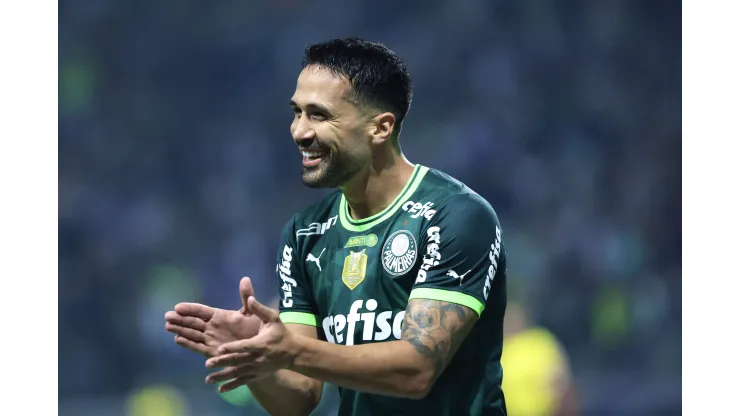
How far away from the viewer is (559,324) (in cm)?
751

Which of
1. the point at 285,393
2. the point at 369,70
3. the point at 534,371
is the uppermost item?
the point at 369,70

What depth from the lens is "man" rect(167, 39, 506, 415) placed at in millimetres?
2850

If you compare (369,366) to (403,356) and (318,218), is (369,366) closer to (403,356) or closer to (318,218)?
(403,356)

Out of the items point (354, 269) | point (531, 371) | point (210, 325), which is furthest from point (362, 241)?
point (531, 371)

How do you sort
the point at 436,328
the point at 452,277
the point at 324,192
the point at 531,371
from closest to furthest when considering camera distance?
the point at 436,328
the point at 452,277
the point at 531,371
the point at 324,192

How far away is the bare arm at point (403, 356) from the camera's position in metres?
2.71

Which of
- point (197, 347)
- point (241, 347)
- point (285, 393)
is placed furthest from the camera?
point (285, 393)

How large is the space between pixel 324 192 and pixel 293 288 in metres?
4.17

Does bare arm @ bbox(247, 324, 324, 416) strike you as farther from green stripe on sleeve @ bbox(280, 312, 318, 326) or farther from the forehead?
the forehead

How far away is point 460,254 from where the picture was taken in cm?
306

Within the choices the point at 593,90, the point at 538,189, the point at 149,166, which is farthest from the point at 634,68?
the point at 149,166

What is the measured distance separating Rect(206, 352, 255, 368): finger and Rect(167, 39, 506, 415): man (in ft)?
0.52

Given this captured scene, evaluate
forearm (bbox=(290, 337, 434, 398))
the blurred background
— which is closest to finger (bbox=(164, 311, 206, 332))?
forearm (bbox=(290, 337, 434, 398))

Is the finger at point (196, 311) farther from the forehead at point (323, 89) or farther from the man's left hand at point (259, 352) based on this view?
the forehead at point (323, 89)
